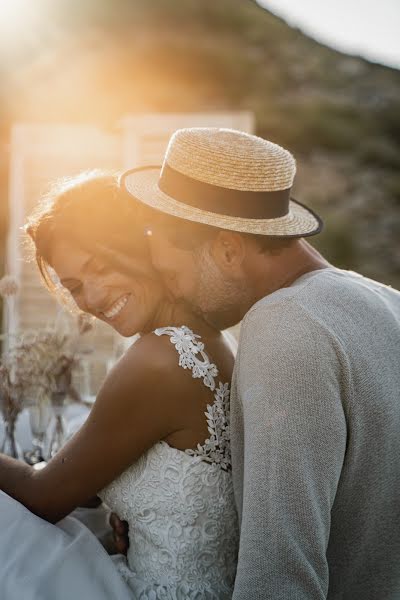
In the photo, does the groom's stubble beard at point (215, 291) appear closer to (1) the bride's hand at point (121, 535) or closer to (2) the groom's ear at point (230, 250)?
(2) the groom's ear at point (230, 250)

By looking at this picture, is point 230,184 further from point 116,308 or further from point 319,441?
point 319,441

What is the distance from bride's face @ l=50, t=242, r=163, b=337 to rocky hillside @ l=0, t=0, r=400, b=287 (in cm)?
1073

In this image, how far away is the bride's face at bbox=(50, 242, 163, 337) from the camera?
2.04m

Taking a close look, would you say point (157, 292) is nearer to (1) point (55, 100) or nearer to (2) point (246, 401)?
(2) point (246, 401)

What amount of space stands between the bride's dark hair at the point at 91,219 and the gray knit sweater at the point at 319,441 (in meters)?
0.61

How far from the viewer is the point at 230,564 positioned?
1.95 metres

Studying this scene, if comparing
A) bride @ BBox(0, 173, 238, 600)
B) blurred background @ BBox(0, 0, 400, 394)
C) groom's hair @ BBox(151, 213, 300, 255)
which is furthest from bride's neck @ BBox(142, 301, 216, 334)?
blurred background @ BBox(0, 0, 400, 394)

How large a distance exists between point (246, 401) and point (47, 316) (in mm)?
4881

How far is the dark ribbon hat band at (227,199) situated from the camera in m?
1.72

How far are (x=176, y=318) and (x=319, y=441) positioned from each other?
0.76 meters

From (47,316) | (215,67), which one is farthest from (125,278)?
(215,67)

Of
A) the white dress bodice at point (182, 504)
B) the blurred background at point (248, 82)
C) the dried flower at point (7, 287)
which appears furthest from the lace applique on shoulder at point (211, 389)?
the blurred background at point (248, 82)

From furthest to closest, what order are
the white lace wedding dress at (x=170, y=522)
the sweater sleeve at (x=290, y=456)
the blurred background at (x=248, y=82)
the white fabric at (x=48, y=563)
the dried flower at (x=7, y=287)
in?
the blurred background at (x=248, y=82), the dried flower at (x=7, y=287), the white lace wedding dress at (x=170, y=522), the white fabric at (x=48, y=563), the sweater sleeve at (x=290, y=456)

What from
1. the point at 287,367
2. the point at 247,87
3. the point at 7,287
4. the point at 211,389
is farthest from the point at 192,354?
the point at 247,87
